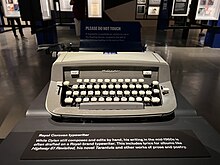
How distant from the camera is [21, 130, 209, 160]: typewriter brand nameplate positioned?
17.4 inches

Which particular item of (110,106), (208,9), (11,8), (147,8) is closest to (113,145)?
(110,106)

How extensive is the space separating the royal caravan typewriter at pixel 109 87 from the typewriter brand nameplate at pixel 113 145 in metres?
0.06

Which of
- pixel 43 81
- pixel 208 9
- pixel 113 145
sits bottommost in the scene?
pixel 43 81

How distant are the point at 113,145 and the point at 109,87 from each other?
0.70 ft

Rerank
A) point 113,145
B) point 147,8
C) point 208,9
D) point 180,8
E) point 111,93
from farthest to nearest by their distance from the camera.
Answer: point 147,8 → point 180,8 → point 208,9 → point 111,93 → point 113,145

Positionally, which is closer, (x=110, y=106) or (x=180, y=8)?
(x=110, y=106)

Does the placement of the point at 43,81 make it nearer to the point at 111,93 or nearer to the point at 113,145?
the point at 111,93

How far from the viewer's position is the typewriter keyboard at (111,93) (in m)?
0.57

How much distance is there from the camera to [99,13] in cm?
234

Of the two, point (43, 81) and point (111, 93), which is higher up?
point (111, 93)

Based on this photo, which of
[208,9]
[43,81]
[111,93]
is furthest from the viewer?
[208,9]

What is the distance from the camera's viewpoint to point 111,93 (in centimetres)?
61

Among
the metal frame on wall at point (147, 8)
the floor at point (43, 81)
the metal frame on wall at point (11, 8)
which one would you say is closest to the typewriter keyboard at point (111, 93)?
the floor at point (43, 81)

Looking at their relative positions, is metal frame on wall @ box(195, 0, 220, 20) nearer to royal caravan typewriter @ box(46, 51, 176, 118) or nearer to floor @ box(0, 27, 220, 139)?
floor @ box(0, 27, 220, 139)
